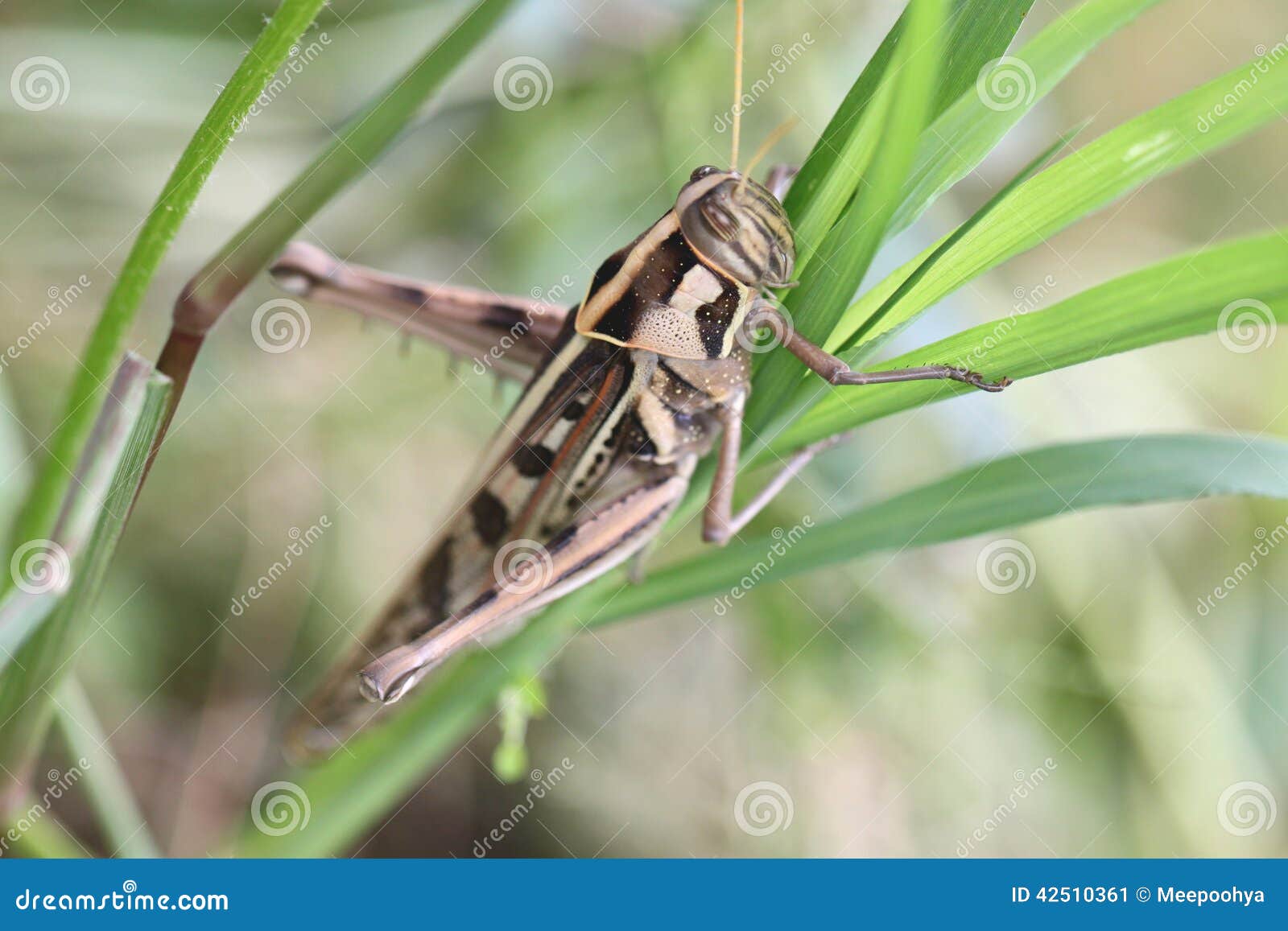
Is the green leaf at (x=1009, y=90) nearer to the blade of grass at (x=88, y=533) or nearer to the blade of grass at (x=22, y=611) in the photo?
the blade of grass at (x=88, y=533)

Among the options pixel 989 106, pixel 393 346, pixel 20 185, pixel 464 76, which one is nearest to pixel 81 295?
pixel 20 185

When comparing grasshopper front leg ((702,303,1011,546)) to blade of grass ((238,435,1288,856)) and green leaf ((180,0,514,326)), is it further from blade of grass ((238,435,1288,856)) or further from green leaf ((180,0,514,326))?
green leaf ((180,0,514,326))

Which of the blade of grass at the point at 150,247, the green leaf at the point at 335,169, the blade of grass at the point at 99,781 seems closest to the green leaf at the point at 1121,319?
the green leaf at the point at 335,169

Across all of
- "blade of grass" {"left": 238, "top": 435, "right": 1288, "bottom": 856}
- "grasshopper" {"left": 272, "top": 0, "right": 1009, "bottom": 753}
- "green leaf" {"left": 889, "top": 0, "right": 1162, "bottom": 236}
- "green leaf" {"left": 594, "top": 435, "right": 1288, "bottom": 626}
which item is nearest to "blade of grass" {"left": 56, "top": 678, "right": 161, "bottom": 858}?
"blade of grass" {"left": 238, "top": 435, "right": 1288, "bottom": 856}

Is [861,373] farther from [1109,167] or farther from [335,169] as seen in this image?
[335,169]

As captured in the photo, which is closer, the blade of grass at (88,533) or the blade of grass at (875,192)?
the blade of grass at (875,192)

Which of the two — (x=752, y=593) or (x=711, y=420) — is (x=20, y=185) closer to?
(x=711, y=420)
